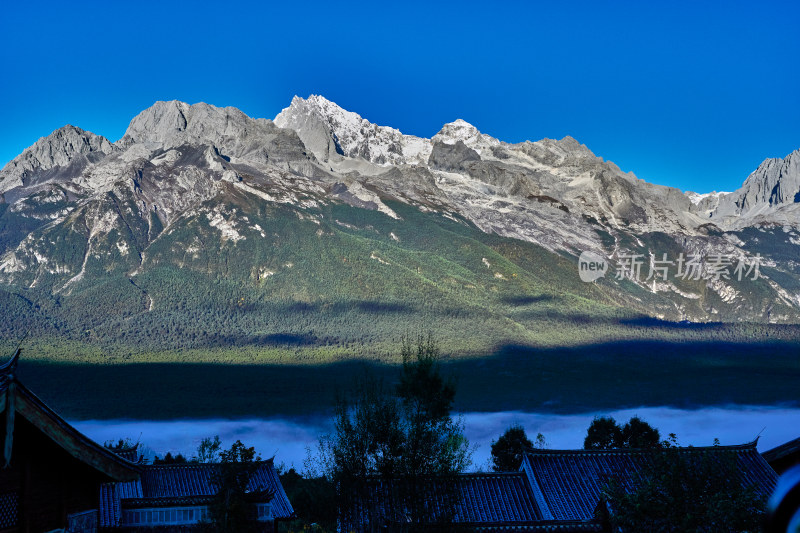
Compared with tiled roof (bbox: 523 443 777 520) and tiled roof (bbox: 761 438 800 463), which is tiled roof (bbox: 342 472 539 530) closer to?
tiled roof (bbox: 523 443 777 520)

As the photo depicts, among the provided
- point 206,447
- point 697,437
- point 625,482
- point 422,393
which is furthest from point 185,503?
point 697,437

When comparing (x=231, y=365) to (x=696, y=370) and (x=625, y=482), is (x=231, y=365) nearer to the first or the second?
(x=696, y=370)

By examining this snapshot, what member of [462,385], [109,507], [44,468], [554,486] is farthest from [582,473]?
[462,385]

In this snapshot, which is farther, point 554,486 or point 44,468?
point 554,486

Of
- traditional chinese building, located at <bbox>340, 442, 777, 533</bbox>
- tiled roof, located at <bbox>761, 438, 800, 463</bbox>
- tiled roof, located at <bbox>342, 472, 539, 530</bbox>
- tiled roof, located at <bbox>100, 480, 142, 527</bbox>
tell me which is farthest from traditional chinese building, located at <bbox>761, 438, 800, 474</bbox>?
tiled roof, located at <bbox>100, 480, 142, 527</bbox>

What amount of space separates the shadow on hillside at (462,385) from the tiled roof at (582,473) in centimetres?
10708

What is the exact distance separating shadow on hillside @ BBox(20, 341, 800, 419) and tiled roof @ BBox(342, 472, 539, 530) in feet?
350

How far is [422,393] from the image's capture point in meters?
27.0

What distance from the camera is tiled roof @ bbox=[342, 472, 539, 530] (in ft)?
80.0

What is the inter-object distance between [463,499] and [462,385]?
132517 mm

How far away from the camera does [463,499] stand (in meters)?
32.1

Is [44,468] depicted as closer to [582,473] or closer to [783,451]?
[582,473]

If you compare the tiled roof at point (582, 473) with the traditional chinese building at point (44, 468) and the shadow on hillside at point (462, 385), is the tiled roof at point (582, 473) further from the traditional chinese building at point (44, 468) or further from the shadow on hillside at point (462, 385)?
the shadow on hillside at point (462, 385)

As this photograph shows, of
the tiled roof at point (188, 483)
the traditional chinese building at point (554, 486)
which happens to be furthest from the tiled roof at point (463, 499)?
the tiled roof at point (188, 483)
